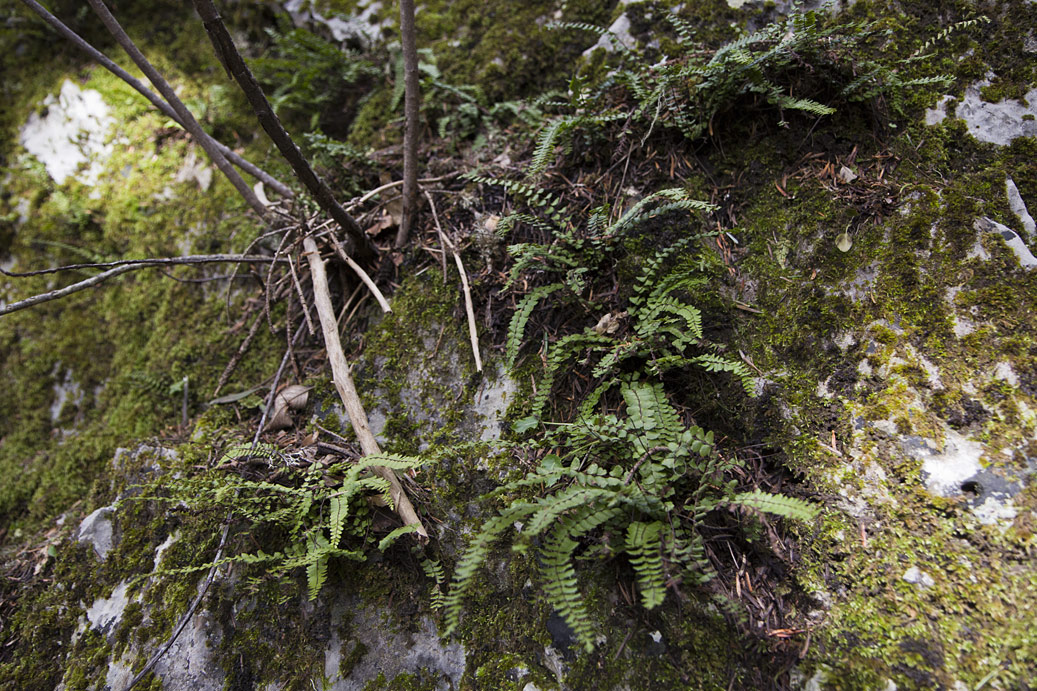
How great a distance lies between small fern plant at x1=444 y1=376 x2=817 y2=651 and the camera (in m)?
Result: 1.95

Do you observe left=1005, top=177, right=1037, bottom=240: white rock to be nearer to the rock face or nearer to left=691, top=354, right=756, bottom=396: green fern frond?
the rock face

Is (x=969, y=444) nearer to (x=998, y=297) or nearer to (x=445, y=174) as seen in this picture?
(x=998, y=297)

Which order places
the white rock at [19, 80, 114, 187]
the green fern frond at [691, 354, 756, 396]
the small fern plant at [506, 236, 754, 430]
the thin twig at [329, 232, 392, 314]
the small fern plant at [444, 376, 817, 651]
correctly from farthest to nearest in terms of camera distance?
1. the white rock at [19, 80, 114, 187]
2. the thin twig at [329, 232, 392, 314]
3. the small fern plant at [506, 236, 754, 430]
4. the green fern frond at [691, 354, 756, 396]
5. the small fern plant at [444, 376, 817, 651]

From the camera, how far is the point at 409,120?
3293 millimetres

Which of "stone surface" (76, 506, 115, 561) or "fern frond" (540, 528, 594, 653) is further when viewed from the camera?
"stone surface" (76, 506, 115, 561)

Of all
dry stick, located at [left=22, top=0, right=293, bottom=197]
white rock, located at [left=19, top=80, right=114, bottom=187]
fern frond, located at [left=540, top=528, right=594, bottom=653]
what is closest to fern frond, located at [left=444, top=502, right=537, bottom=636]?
fern frond, located at [left=540, top=528, right=594, bottom=653]

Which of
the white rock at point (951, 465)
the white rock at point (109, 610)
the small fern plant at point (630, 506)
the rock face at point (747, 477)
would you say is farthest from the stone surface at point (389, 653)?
the white rock at point (951, 465)

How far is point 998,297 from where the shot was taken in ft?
7.53

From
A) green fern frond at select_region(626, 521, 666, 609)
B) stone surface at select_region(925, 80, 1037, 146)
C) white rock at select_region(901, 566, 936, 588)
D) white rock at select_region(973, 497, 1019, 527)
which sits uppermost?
stone surface at select_region(925, 80, 1037, 146)

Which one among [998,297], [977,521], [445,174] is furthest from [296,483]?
[998,297]

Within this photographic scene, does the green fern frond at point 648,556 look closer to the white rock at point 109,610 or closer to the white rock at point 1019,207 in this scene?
the white rock at point 1019,207

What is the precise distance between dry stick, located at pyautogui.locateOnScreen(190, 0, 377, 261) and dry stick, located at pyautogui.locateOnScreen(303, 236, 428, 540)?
32 centimetres

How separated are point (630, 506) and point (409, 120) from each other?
8.89 ft

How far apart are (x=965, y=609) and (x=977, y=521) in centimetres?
34
